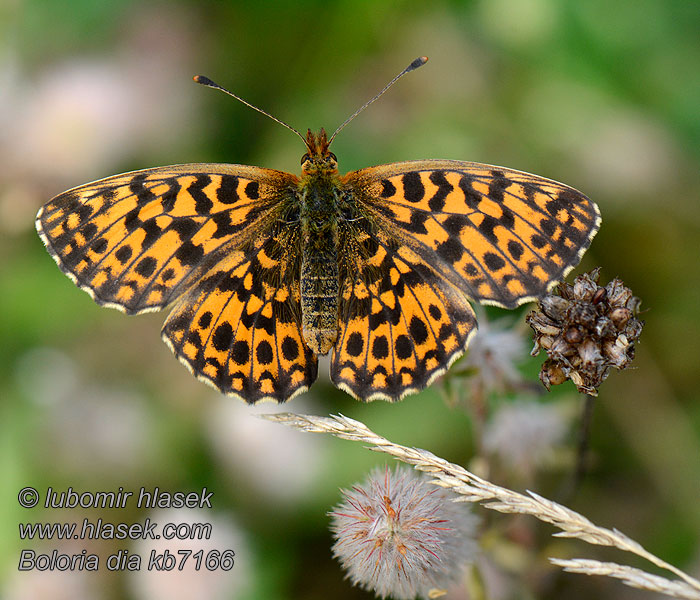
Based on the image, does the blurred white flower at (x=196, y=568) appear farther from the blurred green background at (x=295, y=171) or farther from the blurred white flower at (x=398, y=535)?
the blurred white flower at (x=398, y=535)

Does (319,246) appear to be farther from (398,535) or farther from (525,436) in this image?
(525,436)

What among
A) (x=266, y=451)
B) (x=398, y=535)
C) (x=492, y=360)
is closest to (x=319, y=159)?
(x=492, y=360)

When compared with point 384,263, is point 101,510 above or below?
below

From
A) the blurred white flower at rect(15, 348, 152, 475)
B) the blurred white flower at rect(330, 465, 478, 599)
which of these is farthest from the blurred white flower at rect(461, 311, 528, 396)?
A: the blurred white flower at rect(15, 348, 152, 475)

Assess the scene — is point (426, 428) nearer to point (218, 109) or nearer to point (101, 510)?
point (101, 510)

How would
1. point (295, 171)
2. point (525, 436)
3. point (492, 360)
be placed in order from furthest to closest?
point (295, 171)
point (525, 436)
point (492, 360)

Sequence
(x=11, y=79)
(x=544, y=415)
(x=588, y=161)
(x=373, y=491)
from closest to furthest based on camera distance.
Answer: (x=373, y=491)
(x=544, y=415)
(x=588, y=161)
(x=11, y=79)

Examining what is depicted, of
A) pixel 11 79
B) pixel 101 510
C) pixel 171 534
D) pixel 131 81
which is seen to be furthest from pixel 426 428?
pixel 11 79
